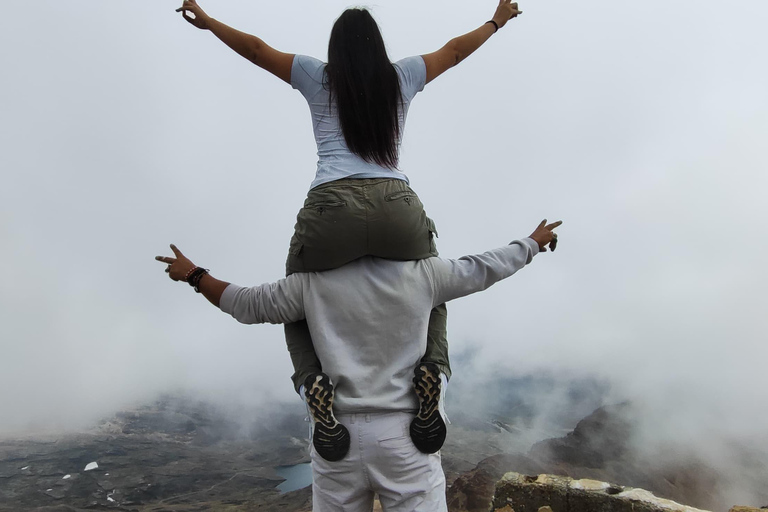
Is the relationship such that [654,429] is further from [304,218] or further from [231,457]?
[304,218]

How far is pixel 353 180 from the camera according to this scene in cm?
204

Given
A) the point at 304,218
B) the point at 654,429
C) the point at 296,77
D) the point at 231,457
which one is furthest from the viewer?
the point at 654,429

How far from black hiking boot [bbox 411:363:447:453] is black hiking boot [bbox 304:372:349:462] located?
0.24 metres

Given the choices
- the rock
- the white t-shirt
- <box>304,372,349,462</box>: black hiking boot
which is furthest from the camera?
the rock

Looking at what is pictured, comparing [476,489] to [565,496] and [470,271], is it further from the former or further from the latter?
[470,271]

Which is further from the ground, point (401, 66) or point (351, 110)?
point (401, 66)

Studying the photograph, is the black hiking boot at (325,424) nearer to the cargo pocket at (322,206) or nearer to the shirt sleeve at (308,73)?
the cargo pocket at (322,206)

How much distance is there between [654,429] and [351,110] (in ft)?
42.3

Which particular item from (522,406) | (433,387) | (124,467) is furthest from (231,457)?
(433,387)

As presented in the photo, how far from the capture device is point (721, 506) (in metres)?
11.1

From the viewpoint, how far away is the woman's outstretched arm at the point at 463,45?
2248 millimetres

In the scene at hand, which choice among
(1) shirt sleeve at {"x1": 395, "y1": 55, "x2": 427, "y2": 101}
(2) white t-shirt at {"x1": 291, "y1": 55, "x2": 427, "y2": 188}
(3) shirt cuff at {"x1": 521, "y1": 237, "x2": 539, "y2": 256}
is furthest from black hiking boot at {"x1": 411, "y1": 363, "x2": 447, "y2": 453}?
(1) shirt sleeve at {"x1": 395, "y1": 55, "x2": 427, "y2": 101}

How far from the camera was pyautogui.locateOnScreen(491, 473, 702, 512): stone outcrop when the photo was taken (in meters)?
3.62

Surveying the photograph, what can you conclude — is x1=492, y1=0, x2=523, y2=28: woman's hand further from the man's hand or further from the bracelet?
the bracelet
